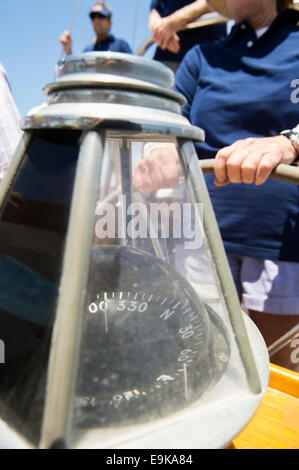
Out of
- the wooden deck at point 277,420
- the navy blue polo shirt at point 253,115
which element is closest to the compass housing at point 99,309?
the wooden deck at point 277,420

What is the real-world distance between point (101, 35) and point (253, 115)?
7.78 ft

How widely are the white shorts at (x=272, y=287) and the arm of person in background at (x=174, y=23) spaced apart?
3.17ft

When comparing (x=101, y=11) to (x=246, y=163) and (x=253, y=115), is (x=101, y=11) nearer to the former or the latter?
(x=253, y=115)

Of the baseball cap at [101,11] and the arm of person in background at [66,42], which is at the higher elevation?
the baseball cap at [101,11]

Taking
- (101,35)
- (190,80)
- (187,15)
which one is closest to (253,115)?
(190,80)

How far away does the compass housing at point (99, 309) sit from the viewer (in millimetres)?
295

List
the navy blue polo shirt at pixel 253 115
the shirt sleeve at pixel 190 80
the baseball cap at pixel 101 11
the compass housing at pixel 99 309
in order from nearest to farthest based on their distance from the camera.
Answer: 1. the compass housing at pixel 99 309
2. the navy blue polo shirt at pixel 253 115
3. the shirt sleeve at pixel 190 80
4. the baseball cap at pixel 101 11

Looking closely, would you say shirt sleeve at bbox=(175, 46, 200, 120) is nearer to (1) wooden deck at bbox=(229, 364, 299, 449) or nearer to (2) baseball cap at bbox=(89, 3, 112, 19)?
(1) wooden deck at bbox=(229, 364, 299, 449)

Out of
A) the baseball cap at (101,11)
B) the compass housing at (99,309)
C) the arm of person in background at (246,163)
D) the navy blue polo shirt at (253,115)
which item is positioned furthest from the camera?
the baseball cap at (101,11)

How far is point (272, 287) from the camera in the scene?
891mm

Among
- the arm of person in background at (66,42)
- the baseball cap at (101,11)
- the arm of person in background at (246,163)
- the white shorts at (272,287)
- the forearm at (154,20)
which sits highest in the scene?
the forearm at (154,20)

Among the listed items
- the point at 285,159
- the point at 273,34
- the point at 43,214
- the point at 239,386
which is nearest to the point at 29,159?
the point at 43,214

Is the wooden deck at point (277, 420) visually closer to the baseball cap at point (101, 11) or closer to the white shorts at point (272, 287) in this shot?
the white shorts at point (272, 287)

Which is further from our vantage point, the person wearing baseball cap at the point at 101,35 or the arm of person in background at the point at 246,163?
the person wearing baseball cap at the point at 101,35
